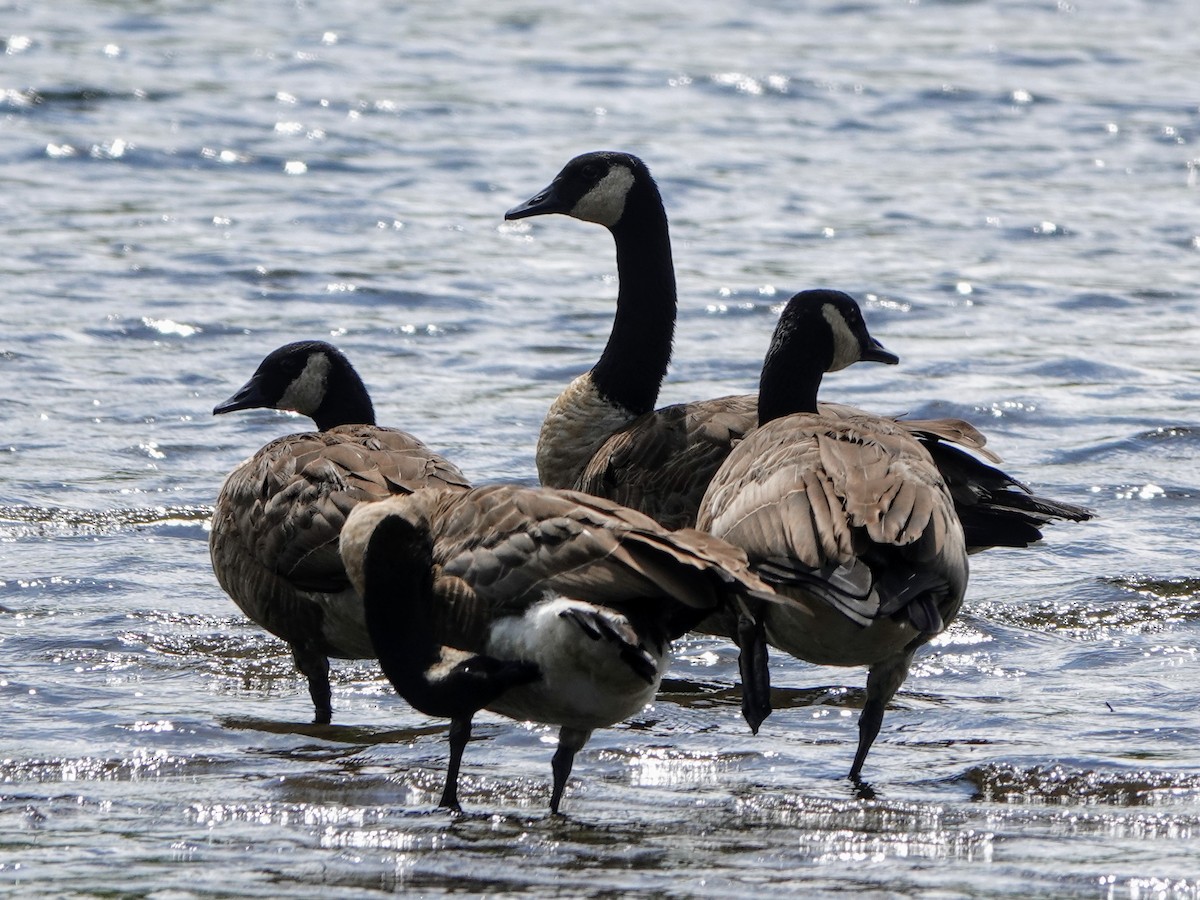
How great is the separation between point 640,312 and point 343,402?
1680mm

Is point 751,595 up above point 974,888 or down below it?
above

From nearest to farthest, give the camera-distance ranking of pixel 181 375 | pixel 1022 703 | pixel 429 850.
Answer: pixel 429 850 → pixel 1022 703 → pixel 181 375

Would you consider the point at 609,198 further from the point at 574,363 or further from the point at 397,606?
the point at 397,606

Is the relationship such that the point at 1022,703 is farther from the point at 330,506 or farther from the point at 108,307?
the point at 108,307

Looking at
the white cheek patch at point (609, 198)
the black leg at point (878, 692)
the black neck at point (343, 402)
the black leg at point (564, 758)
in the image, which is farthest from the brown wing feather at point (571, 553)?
the white cheek patch at point (609, 198)

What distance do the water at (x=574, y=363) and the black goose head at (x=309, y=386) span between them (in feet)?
3.02

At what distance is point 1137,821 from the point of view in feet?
18.5

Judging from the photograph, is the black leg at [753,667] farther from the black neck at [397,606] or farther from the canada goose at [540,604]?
the black neck at [397,606]

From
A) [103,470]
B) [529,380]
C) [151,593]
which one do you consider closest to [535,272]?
[529,380]

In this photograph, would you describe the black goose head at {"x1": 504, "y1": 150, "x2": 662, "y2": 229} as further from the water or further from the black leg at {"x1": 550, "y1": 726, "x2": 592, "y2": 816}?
the black leg at {"x1": 550, "y1": 726, "x2": 592, "y2": 816}

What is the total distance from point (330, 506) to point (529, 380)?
18.8 feet

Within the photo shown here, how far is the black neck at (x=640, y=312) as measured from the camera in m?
9.05

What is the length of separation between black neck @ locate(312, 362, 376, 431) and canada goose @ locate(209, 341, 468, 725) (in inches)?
31.7

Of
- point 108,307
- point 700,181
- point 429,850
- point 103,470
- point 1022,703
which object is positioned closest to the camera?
point 429,850
